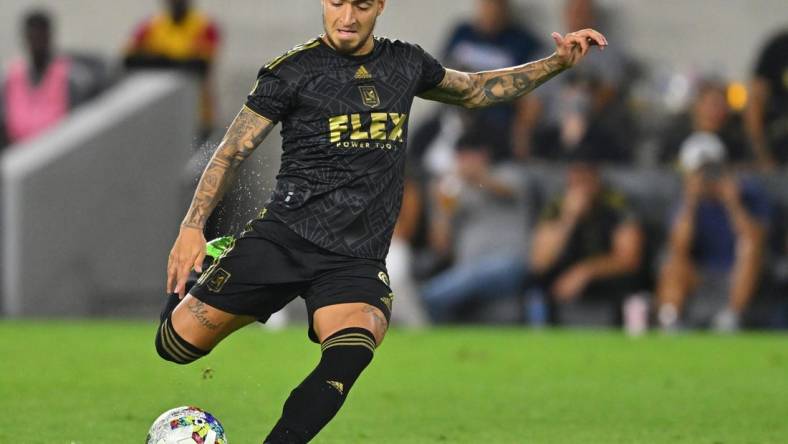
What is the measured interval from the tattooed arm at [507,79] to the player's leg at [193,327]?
135cm

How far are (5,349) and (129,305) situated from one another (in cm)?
438

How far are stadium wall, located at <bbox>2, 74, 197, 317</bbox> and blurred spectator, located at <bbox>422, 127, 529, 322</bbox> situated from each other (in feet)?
10.5

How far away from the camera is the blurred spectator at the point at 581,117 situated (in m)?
15.8

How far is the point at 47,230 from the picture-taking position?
54.1ft

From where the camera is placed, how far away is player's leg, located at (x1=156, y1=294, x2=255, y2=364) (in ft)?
22.6

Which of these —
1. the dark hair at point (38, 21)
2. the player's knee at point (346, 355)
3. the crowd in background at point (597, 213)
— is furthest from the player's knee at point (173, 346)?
the dark hair at point (38, 21)

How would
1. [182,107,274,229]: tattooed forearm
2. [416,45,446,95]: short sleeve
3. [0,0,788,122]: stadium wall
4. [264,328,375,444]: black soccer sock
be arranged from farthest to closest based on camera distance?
Answer: [0,0,788,122]: stadium wall, [416,45,446,95]: short sleeve, [182,107,274,229]: tattooed forearm, [264,328,375,444]: black soccer sock

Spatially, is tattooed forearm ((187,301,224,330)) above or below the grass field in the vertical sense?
above

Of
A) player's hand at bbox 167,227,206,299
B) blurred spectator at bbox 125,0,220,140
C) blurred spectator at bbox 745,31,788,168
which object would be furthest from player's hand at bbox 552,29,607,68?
blurred spectator at bbox 125,0,220,140

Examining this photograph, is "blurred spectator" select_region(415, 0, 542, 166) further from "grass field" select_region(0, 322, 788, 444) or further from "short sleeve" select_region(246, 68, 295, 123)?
"short sleeve" select_region(246, 68, 295, 123)

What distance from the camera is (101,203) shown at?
16938mm

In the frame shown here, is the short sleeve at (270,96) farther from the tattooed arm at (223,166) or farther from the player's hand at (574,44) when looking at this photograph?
the player's hand at (574,44)

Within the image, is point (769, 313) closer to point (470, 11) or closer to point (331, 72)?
point (470, 11)

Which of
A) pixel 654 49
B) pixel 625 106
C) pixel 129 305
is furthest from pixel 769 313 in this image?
pixel 129 305
